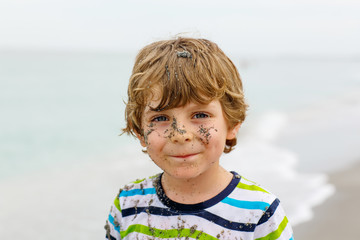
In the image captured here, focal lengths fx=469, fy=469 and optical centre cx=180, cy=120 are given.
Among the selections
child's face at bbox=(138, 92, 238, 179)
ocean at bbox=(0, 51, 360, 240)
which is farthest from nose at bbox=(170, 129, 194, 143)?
ocean at bbox=(0, 51, 360, 240)

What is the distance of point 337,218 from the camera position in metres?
5.58

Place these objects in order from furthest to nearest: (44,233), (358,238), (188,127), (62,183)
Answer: (62,183), (44,233), (358,238), (188,127)

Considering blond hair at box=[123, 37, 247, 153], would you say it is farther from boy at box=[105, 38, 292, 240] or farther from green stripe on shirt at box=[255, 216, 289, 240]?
green stripe on shirt at box=[255, 216, 289, 240]

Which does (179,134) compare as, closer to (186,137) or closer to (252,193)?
(186,137)

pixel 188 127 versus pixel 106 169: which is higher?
pixel 106 169

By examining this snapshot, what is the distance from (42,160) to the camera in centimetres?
959

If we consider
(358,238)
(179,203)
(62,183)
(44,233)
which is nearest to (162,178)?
(179,203)

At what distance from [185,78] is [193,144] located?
30cm

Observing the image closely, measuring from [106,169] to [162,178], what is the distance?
244 inches

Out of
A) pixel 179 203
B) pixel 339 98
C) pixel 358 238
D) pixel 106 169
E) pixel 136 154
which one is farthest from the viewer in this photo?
pixel 339 98

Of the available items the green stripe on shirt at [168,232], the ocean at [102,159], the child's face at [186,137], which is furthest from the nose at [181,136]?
the ocean at [102,159]

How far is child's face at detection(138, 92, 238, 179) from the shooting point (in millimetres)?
2094

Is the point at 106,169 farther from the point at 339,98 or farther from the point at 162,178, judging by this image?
the point at 339,98

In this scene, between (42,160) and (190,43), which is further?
(42,160)
